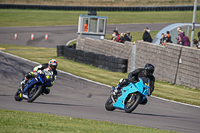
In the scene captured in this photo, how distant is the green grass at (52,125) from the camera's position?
7.12 metres

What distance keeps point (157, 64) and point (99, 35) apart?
35.4 feet

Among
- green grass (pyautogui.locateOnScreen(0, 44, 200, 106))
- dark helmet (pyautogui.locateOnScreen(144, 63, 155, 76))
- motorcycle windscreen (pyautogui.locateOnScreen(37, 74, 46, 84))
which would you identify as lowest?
green grass (pyautogui.locateOnScreen(0, 44, 200, 106))

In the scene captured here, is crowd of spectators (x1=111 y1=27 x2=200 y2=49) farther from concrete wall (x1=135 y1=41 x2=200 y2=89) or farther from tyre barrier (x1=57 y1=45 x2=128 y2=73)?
tyre barrier (x1=57 y1=45 x2=128 y2=73)

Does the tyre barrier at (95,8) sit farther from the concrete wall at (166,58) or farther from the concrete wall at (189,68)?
the concrete wall at (189,68)

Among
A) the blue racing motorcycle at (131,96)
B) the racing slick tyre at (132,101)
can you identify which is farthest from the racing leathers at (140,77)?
the racing slick tyre at (132,101)

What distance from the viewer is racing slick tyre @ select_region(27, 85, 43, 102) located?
36.1ft

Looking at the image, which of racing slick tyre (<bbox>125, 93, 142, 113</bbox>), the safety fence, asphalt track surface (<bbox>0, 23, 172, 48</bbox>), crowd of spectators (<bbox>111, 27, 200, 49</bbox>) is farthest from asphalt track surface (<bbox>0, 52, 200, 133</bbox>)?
the safety fence

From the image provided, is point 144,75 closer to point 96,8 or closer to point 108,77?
point 108,77

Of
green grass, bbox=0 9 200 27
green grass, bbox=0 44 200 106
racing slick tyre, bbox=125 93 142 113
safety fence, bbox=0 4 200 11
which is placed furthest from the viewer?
safety fence, bbox=0 4 200 11

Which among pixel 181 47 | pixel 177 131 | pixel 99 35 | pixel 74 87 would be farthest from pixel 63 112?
pixel 99 35

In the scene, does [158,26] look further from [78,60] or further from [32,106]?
[32,106]

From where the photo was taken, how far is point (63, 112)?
1006cm

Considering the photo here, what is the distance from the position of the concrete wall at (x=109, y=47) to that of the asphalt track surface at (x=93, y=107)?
16.0 ft

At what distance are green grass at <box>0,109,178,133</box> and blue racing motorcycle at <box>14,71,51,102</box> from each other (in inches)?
88.5
